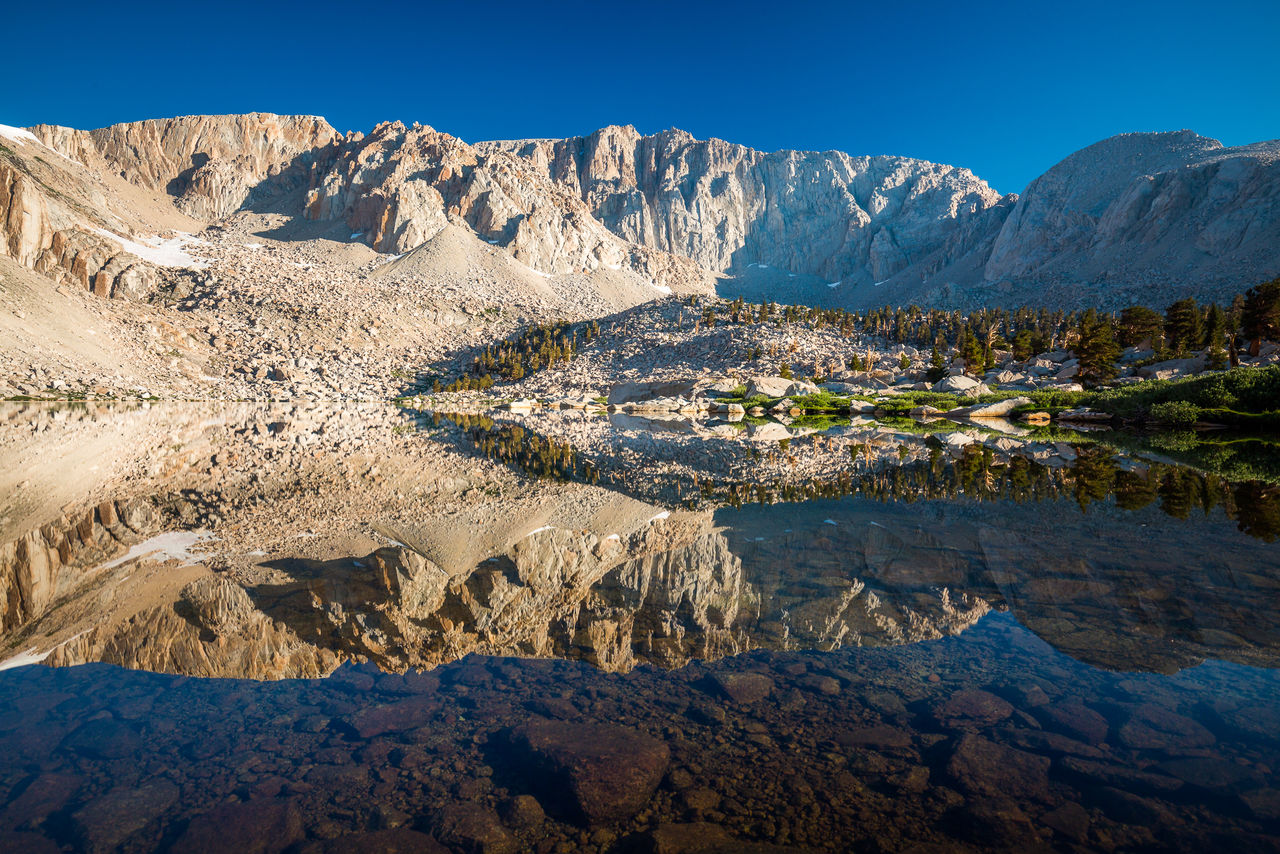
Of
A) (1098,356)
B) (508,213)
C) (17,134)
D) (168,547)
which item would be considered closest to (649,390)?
(1098,356)

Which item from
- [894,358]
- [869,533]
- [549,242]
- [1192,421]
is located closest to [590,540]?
[869,533]

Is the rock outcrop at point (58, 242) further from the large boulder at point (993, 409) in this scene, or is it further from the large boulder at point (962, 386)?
the large boulder at point (993, 409)

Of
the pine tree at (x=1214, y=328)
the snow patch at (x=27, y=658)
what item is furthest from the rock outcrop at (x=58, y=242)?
the pine tree at (x=1214, y=328)

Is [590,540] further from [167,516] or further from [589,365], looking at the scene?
[589,365]

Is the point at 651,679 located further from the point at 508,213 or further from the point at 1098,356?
the point at 508,213

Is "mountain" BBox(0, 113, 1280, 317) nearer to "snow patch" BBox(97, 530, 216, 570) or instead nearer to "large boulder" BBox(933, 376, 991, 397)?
"large boulder" BBox(933, 376, 991, 397)

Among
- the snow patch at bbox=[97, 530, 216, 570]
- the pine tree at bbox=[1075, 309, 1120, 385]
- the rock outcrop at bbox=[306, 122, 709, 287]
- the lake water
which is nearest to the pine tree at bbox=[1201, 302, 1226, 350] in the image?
the pine tree at bbox=[1075, 309, 1120, 385]

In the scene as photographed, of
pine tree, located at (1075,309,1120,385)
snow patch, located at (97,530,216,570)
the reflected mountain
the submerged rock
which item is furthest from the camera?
pine tree, located at (1075,309,1120,385)
